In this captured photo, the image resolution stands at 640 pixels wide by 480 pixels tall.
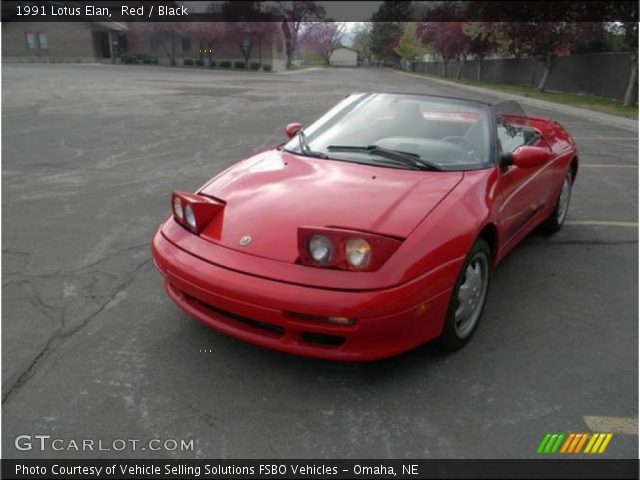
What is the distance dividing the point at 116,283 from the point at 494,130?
2.73 meters

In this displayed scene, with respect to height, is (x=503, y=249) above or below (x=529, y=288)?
above

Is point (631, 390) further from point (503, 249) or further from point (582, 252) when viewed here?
point (582, 252)

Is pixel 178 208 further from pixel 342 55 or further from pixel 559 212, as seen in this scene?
pixel 342 55

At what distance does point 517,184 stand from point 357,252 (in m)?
1.65

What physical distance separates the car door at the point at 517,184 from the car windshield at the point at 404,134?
20cm

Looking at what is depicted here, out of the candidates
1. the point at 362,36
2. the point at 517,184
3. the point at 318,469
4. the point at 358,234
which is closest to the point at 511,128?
the point at 517,184

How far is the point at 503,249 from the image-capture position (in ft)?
10.8

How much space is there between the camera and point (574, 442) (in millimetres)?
2133

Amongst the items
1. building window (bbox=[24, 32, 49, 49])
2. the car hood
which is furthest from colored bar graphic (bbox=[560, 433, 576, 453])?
building window (bbox=[24, 32, 49, 49])

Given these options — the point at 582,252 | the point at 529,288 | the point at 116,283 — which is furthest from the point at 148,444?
the point at 582,252

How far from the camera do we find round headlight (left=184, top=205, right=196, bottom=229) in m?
2.76

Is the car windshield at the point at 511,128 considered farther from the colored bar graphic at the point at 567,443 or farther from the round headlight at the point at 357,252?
the colored bar graphic at the point at 567,443

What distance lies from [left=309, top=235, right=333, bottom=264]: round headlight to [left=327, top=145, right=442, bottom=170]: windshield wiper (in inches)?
40.9

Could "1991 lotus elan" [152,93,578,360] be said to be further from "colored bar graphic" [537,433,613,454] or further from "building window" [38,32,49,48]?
"building window" [38,32,49,48]
